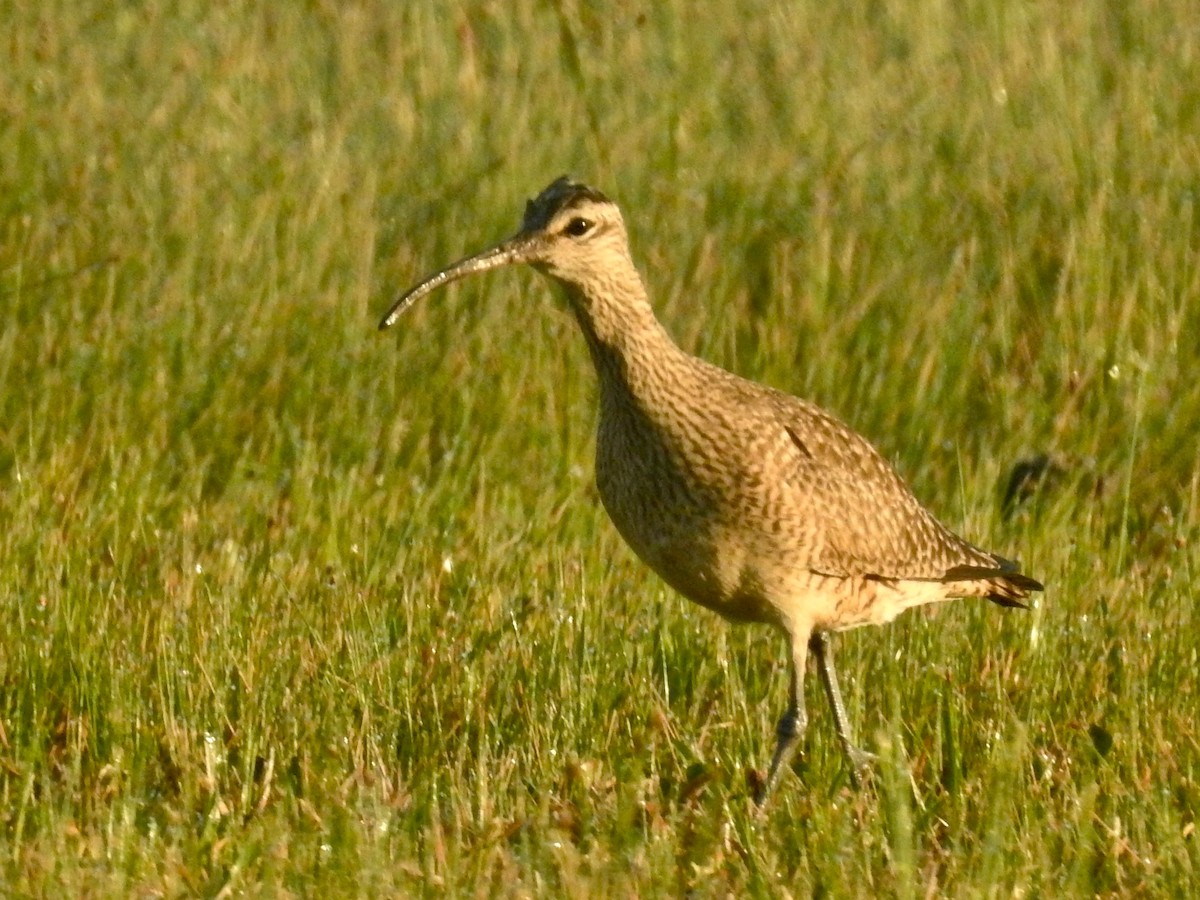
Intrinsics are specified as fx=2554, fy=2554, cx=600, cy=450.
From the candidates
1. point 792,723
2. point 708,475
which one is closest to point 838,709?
point 792,723

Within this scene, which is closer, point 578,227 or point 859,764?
point 859,764

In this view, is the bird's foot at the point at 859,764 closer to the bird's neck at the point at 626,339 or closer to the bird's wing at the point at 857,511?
the bird's wing at the point at 857,511

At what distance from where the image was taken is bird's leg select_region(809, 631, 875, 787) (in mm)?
6035

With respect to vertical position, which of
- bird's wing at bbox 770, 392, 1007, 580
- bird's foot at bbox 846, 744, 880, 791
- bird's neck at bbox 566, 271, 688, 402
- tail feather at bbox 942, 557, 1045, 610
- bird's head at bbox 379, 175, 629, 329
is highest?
bird's head at bbox 379, 175, 629, 329

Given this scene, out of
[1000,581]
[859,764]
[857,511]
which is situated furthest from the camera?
[1000,581]

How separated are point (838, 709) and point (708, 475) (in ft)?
2.24

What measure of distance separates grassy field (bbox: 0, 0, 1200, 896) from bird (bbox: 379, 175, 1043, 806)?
0.79 feet

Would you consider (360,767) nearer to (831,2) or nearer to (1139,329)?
(1139,329)

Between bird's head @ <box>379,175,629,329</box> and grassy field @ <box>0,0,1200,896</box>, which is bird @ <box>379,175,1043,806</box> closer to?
Result: bird's head @ <box>379,175,629,329</box>

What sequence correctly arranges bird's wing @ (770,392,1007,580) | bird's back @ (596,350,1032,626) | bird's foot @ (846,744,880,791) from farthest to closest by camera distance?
bird's wing @ (770,392,1007,580) → bird's back @ (596,350,1032,626) → bird's foot @ (846,744,880,791)

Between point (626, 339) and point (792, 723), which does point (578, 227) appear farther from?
point (792, 723)

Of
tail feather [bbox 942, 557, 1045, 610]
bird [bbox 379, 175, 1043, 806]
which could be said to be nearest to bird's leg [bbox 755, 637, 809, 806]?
bird [bbox 379, 175, 1043, 806]

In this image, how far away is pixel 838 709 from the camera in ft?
21.2

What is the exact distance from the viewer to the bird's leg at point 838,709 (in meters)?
6.04
